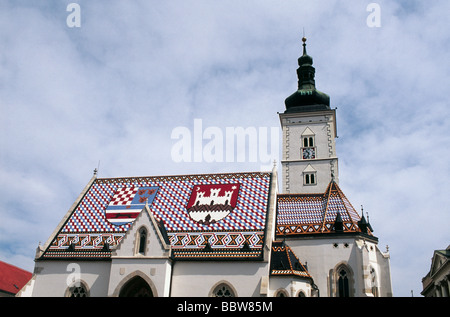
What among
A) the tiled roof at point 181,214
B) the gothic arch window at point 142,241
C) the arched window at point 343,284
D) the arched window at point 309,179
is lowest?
the arched window at point 343,284

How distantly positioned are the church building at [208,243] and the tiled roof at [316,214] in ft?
0.24

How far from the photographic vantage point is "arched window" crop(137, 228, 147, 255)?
25.8 meters

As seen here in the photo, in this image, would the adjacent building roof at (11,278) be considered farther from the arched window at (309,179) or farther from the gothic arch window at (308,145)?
the gothic arch window at (308,145)

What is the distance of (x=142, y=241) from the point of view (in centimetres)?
2616

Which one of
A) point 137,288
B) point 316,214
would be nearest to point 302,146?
point 316,214

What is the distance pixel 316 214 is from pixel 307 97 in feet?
62.5

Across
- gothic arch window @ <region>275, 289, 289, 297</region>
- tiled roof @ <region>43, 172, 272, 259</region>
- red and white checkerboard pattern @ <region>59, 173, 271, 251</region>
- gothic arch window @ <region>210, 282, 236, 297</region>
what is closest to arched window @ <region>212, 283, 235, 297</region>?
gothic arch window @ <region>210, 282, 236, 297</region>

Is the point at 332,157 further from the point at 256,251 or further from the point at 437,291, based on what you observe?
the point at 256,251

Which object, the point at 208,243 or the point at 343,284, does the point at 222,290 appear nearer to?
the point at 208,243

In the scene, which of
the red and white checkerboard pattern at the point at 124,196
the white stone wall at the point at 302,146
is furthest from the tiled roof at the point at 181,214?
the white stone wall at the point at 302,146

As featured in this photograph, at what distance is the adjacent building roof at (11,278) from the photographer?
41.3m

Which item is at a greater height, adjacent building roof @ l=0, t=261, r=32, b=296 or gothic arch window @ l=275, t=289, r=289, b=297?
adjacent building roof @ l=0, t=261, r=32, b=296

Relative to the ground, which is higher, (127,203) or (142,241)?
(127,203)

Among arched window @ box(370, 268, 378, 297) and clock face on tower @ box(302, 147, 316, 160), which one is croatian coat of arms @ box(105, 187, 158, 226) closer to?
arched window @ box(370, 268, 378, 297)
